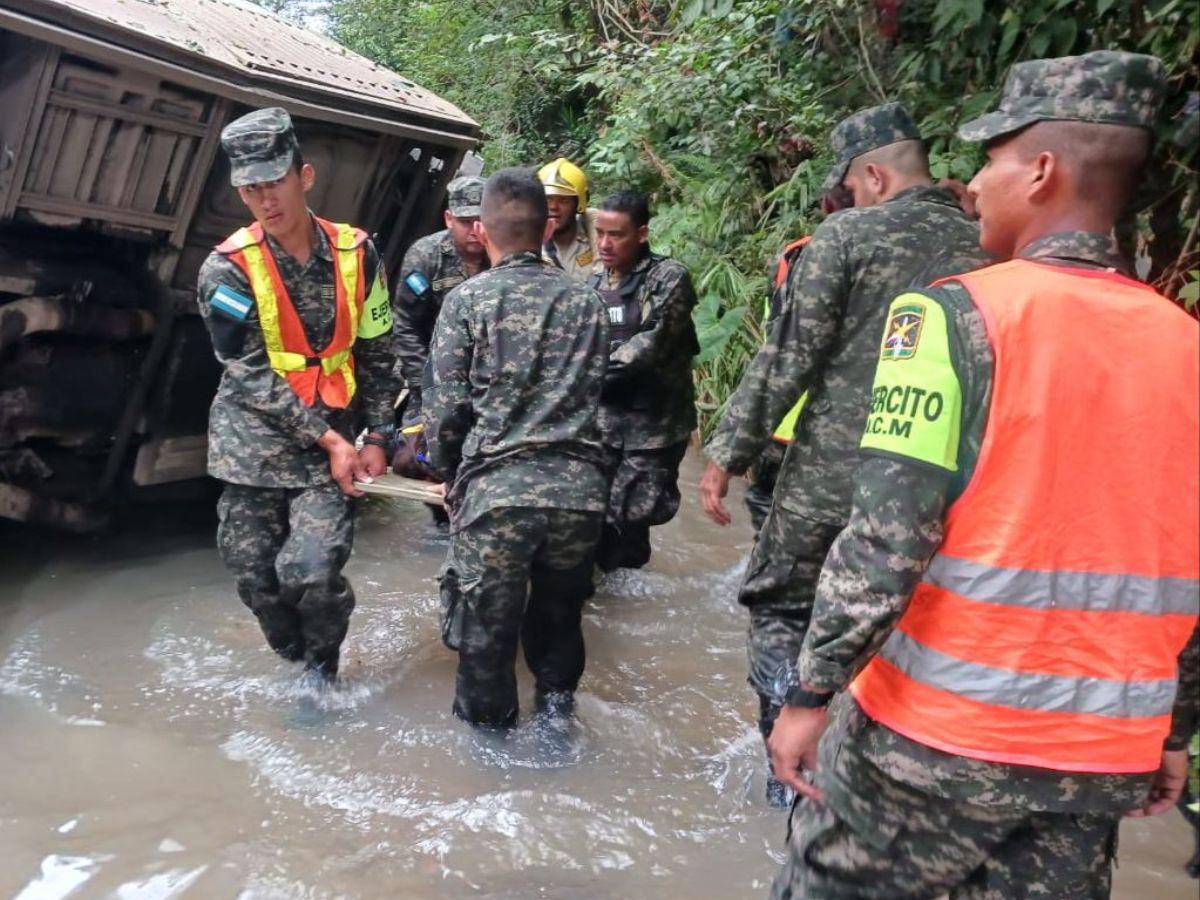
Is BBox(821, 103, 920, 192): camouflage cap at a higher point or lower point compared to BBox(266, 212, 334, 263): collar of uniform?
higher

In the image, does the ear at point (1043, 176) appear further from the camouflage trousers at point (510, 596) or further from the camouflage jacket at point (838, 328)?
the camouflage trousers at point (510, 596)

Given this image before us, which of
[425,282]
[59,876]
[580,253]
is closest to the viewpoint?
[59,876]

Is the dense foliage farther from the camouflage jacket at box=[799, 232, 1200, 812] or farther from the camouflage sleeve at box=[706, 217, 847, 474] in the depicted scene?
the camouflage jacket at box=[799, 232, 1200, 812]

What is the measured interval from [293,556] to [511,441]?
847 millimetres

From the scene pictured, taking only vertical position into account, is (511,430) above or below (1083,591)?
below

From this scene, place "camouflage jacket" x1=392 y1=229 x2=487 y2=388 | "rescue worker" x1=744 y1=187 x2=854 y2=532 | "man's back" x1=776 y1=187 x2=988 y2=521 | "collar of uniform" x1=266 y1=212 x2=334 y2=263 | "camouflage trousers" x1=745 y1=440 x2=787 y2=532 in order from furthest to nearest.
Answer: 1. "camouflage jacket" x1=392 y1=229 x2=487 y2=388
2. "camouflage trousers" x1=745 y1=440 x2=787 y2=532
3. "collar of uniform" x1=266 y1=212 x2=334 y2=263
4. "rescue worker" x1=744 y1=187 x2=854 y2=532
5. "man's back" x1=776 y1=187 x2=988 y2=521

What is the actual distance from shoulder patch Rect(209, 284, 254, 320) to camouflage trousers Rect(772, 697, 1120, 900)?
2394 millimetres

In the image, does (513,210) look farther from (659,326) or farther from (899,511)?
(899,511)

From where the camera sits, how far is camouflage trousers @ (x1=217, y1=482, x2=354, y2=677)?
3.42 m

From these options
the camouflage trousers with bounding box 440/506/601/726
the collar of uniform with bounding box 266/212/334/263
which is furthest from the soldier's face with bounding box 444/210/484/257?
the camouflage trousers with bounding box 440/506/601/726

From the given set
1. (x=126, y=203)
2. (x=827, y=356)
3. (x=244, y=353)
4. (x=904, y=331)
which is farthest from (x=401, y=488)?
(x=904, y=331)

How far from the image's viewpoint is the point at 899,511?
61.5 inches

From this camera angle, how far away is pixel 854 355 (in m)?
2.85

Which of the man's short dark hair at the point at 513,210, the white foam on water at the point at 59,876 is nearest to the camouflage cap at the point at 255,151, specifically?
the man's short dark hair at the point at 513,210
